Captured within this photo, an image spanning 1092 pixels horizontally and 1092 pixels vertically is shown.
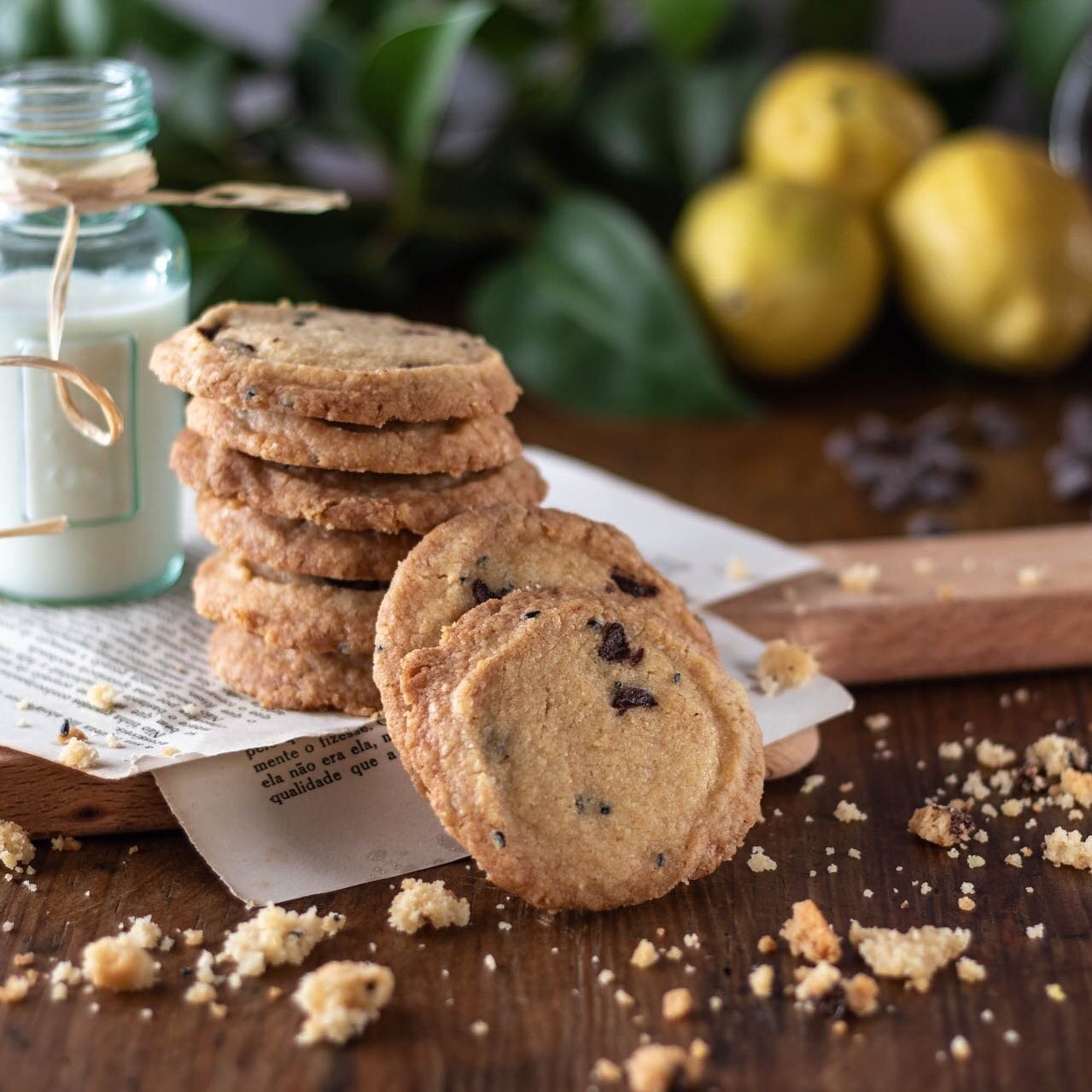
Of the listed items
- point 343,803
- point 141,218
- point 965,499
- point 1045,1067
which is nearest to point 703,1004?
point 1045,1067

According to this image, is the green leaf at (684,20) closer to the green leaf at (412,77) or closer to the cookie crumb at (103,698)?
the green leaf at (412,77)

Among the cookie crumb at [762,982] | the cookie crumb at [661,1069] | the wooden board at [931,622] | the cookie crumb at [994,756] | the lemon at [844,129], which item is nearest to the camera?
the cookie crumb at [661,1069]

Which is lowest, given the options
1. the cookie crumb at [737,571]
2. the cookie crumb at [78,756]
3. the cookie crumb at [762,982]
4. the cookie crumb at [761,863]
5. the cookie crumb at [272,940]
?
A: the cookie crumb at [737,571]

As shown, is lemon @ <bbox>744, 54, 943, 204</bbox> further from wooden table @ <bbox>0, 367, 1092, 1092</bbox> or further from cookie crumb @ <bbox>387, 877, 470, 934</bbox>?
cookie crumb @ <bbox>387, 877, 470, 934</bbox>

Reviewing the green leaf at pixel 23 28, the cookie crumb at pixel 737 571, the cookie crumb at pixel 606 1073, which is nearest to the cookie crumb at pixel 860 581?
the cookie crumb at pixel 737 571

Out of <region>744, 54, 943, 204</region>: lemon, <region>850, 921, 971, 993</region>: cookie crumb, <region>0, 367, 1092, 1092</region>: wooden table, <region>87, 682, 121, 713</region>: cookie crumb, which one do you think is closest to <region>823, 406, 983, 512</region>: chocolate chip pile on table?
<region>744, 54, 943, 204</region>: lemon

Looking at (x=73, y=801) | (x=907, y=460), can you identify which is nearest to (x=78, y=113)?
(x=73, y=801)
